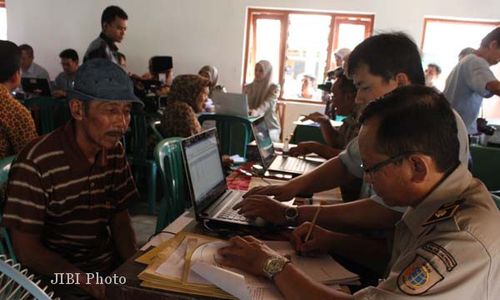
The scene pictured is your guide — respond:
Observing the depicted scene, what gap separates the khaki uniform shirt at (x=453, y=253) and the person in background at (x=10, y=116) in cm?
179

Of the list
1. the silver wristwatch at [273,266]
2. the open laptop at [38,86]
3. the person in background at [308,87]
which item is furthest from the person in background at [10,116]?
the person in background at [308,87]

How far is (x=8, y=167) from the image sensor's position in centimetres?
124

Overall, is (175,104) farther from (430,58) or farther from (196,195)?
(430,58)

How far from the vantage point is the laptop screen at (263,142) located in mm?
2070

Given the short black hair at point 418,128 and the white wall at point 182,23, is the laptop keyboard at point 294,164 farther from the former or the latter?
the white wall at point 182,23

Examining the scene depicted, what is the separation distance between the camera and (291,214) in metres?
1.25

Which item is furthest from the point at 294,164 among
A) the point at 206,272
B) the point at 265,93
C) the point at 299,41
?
the point at 299,41

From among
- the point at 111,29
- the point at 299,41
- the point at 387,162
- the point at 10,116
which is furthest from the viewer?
the point at 299,41

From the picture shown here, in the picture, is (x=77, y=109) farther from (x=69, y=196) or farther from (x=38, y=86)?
(x=38, y=86)

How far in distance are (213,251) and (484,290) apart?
1.95 ft

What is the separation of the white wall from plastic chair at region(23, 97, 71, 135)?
2801 mm

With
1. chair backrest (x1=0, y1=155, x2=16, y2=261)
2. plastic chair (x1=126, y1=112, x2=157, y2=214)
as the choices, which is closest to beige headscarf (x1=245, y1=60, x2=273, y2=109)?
plastic chair (x1=126, y1=112, x2=157, y2=214)

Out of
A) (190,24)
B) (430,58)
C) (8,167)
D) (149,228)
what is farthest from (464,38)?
(8,167)

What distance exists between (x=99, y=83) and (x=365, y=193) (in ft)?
3.36
